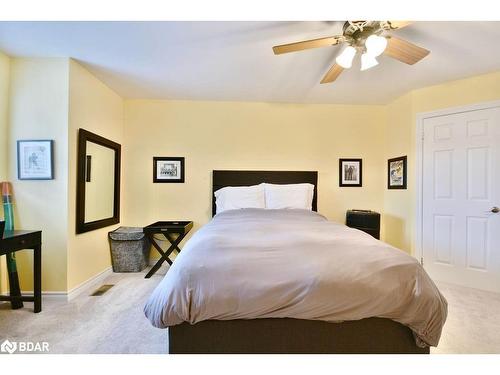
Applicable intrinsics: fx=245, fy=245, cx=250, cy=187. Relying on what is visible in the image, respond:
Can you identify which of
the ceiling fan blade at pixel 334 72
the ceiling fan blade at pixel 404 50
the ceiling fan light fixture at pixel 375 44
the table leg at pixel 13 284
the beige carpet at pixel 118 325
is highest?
the ceiling fan blade at pixel 334 72

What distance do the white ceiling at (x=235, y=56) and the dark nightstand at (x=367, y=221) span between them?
165cm

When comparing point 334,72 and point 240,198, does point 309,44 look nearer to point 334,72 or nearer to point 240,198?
point 334,72

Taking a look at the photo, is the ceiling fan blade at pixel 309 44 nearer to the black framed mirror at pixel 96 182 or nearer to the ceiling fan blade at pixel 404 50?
the ceiling fan blade at pixel 404 50

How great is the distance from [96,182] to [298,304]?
9.05 ft

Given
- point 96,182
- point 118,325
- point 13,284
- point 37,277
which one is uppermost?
point 96,182

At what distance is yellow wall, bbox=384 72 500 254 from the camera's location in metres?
2.77

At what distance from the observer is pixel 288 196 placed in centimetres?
328

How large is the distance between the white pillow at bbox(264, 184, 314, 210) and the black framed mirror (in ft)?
6.87

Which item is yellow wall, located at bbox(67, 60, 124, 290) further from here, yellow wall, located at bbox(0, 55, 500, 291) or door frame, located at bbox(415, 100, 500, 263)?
door frame, located at bbox(415, 100, 500, 263)

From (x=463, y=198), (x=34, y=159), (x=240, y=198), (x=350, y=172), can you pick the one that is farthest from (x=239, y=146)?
(x=463, y=198)

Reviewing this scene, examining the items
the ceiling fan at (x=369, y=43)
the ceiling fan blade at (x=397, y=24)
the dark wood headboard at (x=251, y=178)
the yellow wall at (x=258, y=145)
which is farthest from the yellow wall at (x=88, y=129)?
the ceiling fan blade at (x=397, y=24)

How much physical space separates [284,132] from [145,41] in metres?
2.18

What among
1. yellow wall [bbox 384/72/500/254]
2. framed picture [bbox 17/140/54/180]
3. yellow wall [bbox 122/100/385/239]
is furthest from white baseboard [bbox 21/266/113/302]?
yellow wall [bbox 384/72/500/254]

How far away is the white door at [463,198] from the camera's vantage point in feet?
8.88
